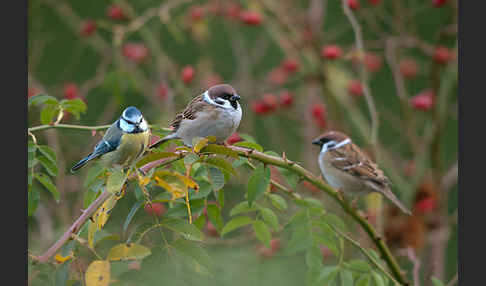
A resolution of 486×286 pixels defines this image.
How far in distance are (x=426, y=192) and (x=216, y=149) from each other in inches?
107

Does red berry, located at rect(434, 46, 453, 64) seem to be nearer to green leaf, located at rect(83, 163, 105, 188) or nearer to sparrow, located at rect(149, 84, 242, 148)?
sparrow, located at rect(149, 84, 242, 148)

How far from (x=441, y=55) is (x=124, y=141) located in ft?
7.53

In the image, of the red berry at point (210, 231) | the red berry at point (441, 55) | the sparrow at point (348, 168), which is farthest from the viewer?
the red berry at point (441, 55)

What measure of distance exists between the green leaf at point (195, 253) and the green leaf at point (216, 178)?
7.3 inches

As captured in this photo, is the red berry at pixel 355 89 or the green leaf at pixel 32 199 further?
the red berry at pixel 355 89

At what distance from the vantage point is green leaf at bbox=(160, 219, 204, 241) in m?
1.66

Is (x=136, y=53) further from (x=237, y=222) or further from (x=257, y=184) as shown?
(x=257, y=184)

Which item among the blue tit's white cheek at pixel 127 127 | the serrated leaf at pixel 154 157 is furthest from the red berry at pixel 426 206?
the serrated leaf at pixel 154 157

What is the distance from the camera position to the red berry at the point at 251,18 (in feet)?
13.9

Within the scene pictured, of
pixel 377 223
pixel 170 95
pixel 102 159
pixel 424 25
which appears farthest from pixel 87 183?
pixel 424 25

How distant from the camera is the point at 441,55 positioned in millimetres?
3750

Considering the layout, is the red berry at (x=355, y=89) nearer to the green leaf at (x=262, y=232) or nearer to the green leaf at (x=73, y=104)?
the green leaf at (x=262, y=232)

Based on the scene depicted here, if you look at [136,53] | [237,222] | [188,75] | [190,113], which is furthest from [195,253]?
[136,53]

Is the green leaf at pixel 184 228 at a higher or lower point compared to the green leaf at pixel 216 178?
lower
